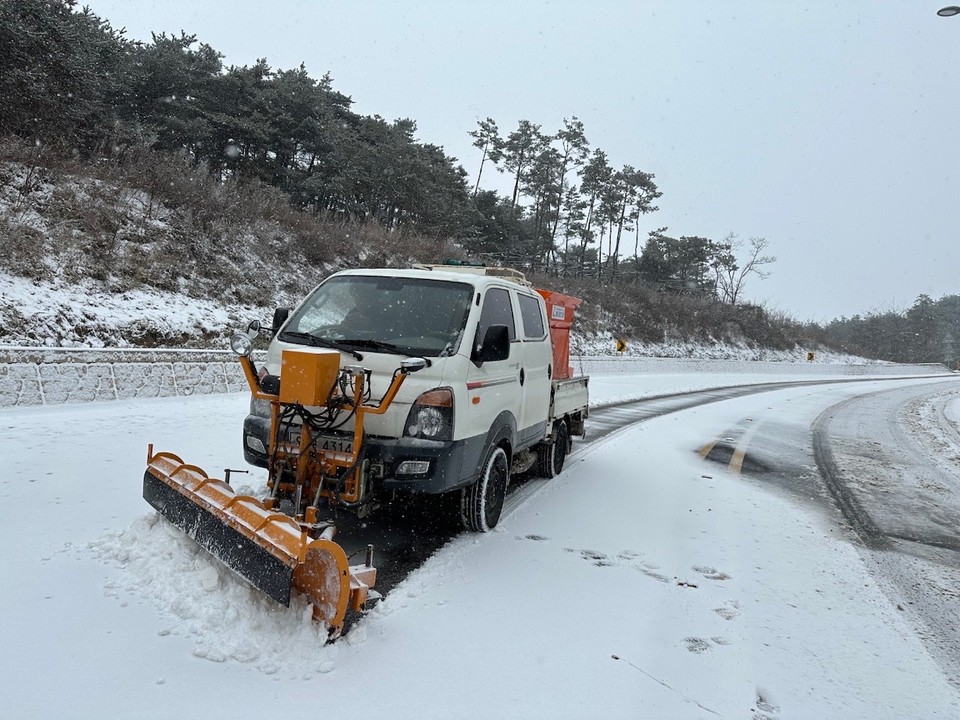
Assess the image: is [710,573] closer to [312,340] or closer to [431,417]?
[431,417]

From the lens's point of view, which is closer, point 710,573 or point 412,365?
point 412,365

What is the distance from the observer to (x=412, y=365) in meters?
4.10

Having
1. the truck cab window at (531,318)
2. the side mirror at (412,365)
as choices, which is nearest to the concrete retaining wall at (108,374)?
the truck cab window at (531,318)

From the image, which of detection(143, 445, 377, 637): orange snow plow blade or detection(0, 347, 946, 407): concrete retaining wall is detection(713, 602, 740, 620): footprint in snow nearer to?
detection(143, 445, 377, 637): orange snow plow blade

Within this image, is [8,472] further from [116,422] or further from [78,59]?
[78,59]

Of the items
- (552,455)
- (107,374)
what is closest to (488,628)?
(552,455)

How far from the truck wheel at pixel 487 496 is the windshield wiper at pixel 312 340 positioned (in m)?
1.39

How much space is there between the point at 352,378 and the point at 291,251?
19782 millimetres

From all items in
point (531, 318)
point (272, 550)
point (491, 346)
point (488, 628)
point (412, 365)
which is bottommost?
point (488, 628)

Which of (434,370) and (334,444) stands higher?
(434,370)

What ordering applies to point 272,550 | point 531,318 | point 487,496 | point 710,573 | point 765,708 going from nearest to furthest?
point 765,708 < point 272,550 < point 710,573 < point 487,496 < point 531,318

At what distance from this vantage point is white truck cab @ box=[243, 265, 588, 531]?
4305mm

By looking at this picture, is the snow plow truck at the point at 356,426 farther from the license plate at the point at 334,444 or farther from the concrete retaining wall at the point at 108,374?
the concrete retaining wall at the point at 108,374

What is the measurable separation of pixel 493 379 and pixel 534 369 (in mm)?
1290
